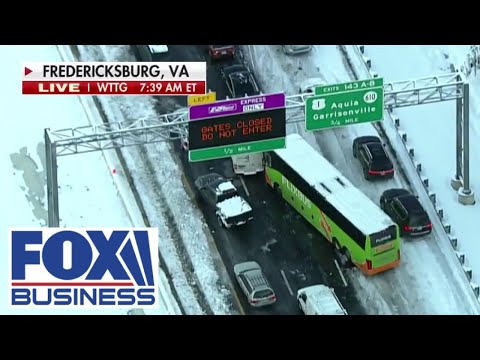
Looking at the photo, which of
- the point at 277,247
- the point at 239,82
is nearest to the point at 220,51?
the point at 239,82

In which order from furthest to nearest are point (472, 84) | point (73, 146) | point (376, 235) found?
point (472, 84) → point (73, 146) → point (376, 235)

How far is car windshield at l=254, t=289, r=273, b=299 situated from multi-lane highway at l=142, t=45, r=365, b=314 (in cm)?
65

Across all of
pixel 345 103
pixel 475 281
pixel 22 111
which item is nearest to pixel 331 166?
pixel 345 103

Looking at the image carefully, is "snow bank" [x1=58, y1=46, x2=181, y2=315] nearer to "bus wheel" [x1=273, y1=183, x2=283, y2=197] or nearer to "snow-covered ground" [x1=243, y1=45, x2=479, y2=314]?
"bus wheel" [x1=273, y1=183, x2=283, y2=197]

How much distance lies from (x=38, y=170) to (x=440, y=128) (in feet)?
67.3

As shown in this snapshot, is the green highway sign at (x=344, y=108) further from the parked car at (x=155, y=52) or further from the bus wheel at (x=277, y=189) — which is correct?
the parked car at (x=155, y=52)

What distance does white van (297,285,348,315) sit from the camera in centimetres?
6700

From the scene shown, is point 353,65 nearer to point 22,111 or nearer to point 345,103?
point 345,103

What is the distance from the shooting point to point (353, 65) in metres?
82.4

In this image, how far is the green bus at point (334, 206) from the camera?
6906 cm

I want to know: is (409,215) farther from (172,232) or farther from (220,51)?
(220,51)

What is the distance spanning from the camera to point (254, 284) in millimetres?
68312

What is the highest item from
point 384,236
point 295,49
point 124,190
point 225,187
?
point 295,49
